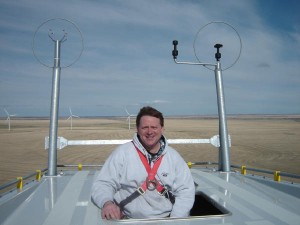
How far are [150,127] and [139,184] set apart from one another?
569 mm

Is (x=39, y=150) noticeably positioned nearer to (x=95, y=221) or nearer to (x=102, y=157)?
(x=102, y=157)

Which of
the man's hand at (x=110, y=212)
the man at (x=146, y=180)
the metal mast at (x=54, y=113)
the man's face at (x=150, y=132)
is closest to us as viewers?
the man's hand at (x=110, y=212)

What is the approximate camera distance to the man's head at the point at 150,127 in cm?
287

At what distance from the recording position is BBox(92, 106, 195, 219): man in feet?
8.92

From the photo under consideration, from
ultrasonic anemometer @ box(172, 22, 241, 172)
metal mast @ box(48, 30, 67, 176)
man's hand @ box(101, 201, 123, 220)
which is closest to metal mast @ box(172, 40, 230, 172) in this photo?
ultrasonic anemometer @ box(172, 22, 241, 172)

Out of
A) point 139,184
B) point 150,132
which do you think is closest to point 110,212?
point 139,184

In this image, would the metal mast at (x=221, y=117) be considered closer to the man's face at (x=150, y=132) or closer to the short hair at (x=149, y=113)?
the short hair at (x=149, y=113)

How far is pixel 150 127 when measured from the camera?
9.42ft

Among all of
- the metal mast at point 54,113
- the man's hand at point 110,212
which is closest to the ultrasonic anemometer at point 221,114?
the metal mast at point 54,113

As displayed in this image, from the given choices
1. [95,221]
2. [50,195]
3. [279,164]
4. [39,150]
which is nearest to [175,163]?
[95,221]

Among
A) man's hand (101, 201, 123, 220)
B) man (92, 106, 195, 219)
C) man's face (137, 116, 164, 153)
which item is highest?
man's face (137, 116, 164, 153)

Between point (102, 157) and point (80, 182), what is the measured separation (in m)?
11.0

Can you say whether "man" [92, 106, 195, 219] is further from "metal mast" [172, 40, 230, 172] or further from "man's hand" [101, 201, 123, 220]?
"metal mast" [172, 40, 230, 172]

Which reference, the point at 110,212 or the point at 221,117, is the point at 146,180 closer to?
the point at 110,212
